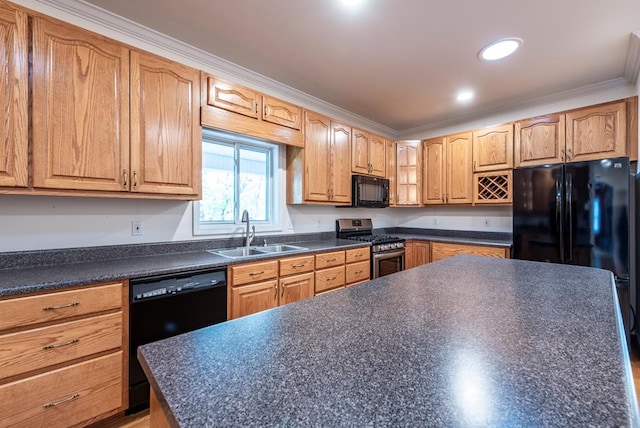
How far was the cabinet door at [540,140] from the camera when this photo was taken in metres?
2.92

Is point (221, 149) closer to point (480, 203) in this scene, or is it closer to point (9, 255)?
point (9, 255)

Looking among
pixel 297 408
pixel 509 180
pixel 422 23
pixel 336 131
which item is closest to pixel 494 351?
pixel 297 408

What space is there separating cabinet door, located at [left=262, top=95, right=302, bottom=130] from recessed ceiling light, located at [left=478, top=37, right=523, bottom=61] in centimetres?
165

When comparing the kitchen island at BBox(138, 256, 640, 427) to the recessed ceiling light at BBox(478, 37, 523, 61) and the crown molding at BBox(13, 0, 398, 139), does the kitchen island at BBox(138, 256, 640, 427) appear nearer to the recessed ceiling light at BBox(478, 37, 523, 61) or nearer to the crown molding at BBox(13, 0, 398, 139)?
the recessed ceiling light at BBox(478, 37, 523, 61)

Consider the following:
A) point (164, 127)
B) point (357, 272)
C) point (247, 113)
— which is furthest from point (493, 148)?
point (164, 127)

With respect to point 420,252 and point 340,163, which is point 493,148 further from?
point 340,163

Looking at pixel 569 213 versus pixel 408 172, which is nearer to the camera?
pixel 569 213

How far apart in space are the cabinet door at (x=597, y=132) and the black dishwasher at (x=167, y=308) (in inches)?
138

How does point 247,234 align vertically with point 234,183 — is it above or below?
below

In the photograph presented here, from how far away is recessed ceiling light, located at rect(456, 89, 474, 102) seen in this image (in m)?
3.02

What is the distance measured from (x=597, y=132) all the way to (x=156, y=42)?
398cm

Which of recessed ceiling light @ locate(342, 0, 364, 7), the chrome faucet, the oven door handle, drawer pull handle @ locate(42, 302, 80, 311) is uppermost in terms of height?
recessed ceiling light @ locate(342, 0, 364, 7)

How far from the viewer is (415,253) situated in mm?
3727

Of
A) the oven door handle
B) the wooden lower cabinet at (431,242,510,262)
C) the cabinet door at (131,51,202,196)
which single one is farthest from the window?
the wooden lower cabinet at (431,242,510,262)
